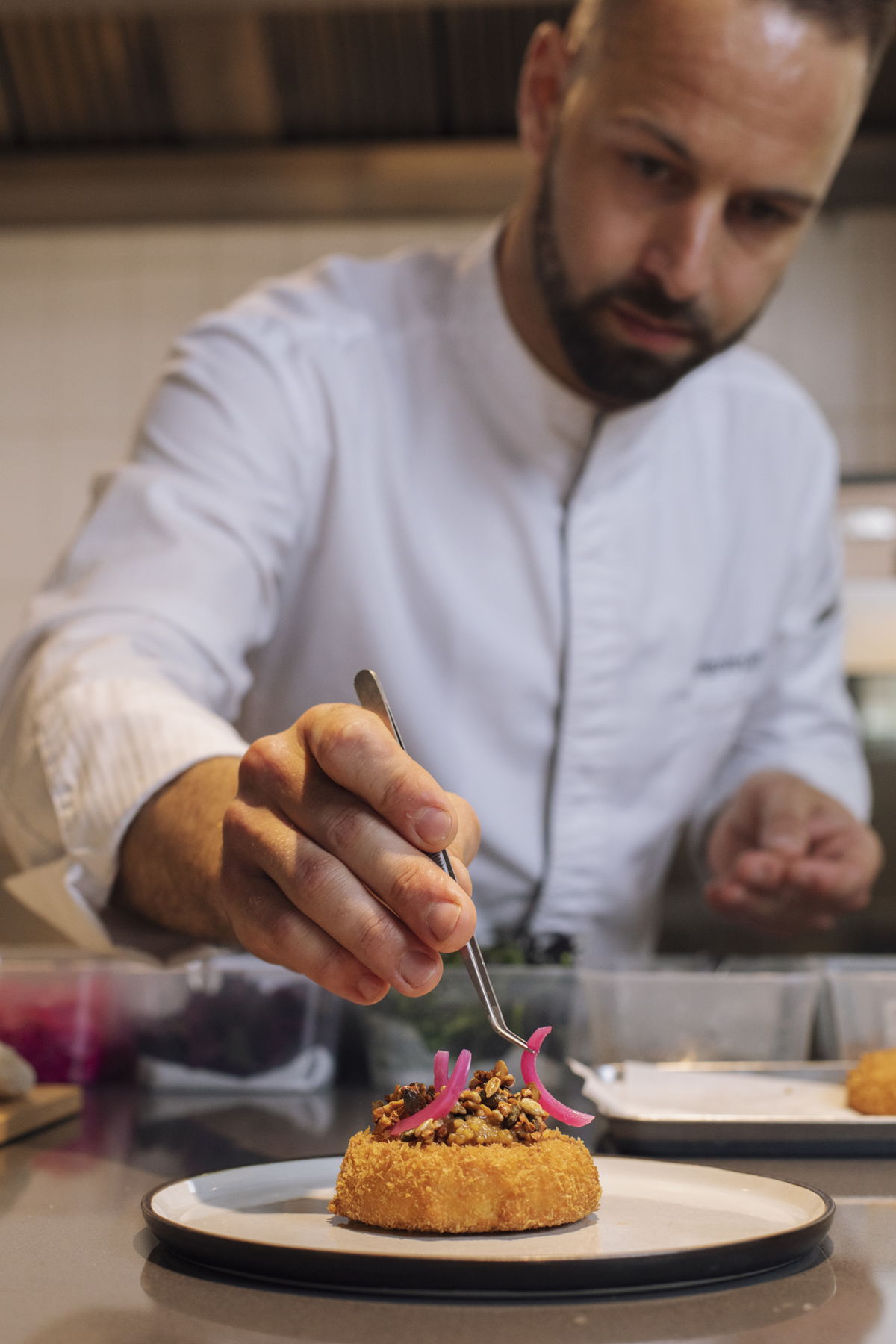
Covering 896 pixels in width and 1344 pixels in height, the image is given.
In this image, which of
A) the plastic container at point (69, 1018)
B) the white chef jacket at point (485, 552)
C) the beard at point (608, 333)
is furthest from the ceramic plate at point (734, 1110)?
the beard at point (608, 333)

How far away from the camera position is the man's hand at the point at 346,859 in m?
0.53

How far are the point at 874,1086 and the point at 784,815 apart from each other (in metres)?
0.49

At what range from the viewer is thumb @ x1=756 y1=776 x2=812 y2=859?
1209mm

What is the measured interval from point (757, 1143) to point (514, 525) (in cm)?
74

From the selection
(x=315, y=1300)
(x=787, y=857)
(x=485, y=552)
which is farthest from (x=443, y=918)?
(x=485, y=552)

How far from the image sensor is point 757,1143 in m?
0.74

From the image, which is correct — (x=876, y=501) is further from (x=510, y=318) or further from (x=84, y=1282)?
(x=84, y=1282)

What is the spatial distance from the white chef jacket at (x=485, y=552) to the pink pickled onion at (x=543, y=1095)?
0.61 meters

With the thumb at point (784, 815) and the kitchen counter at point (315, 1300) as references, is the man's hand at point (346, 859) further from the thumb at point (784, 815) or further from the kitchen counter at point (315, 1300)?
the thumb at point (784, 815)

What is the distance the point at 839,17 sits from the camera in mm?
1082

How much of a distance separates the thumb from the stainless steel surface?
1.52 feet

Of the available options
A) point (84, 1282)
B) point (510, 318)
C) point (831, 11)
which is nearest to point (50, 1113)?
point (84, 1282)

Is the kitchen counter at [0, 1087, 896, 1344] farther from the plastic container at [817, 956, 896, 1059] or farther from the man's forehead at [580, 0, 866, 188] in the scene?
the man's forehead at [580, 0, 866, 188]

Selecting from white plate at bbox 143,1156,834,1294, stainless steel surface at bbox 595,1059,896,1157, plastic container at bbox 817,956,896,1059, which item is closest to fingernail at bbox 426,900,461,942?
white plate at bbox 143,1156,834,1294
